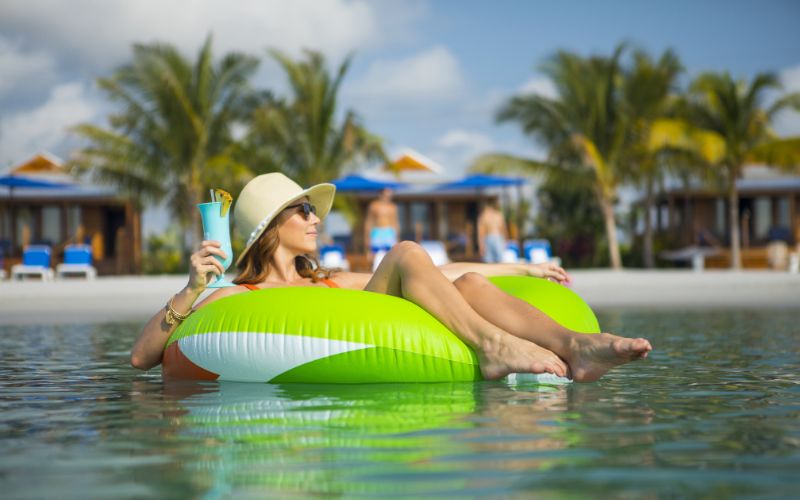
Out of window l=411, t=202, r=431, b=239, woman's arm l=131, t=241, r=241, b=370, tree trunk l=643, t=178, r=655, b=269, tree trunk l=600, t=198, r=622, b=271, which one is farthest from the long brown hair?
window l=411, t=202, r=431, b=239

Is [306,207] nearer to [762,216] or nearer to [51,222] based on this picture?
[51,222]

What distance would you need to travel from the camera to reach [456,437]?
136 inches

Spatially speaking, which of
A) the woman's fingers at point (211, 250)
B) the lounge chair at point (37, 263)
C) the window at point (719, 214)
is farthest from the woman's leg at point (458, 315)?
the window at point (719, 214)

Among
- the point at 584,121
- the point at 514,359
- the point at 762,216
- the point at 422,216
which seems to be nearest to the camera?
the point at 514,359

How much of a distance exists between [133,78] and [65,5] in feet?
109

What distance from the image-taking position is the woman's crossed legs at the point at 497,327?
14.3 ft

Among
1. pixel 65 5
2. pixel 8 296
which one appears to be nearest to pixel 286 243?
pixel 8 296

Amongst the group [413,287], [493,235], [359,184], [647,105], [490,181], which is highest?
[647,105]

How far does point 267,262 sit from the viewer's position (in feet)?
18.0

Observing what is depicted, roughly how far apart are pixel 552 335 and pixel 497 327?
273 mm

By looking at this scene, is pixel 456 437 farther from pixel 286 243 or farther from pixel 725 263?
pixel 725 263

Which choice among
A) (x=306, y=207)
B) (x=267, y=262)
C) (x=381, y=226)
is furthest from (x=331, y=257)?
(x=306, y=207)

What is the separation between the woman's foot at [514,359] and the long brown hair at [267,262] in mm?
1277

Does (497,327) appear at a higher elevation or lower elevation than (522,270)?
lower
